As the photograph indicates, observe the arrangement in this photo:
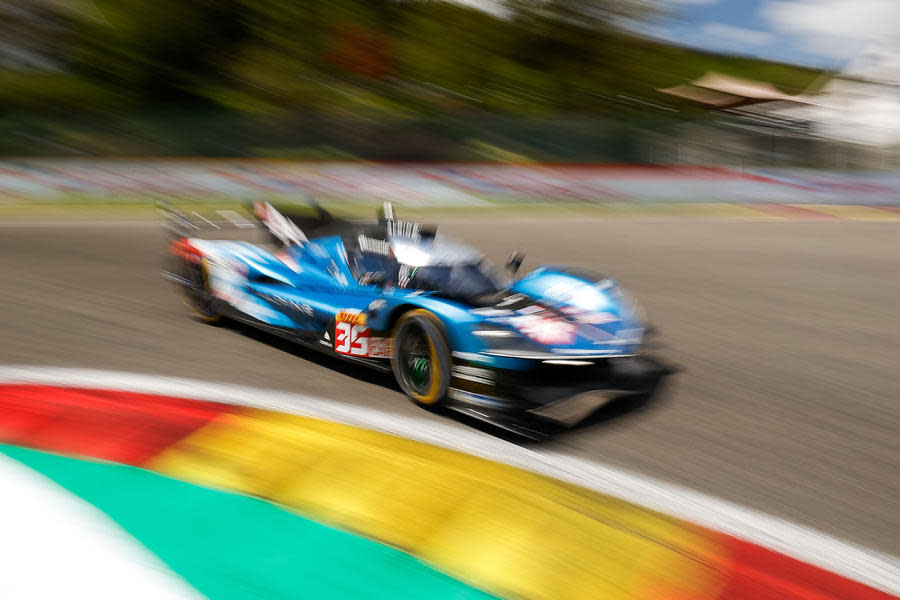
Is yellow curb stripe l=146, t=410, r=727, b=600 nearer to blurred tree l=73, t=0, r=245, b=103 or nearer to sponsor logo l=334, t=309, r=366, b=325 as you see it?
sponsor logo l=334, t=309, r=366, b=325

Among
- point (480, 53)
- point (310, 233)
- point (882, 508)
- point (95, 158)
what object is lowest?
point (882, 508)

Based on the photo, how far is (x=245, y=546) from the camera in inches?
137

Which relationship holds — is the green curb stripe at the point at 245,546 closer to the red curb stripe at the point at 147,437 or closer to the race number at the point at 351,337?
the red curb stripe at the point at 147,437

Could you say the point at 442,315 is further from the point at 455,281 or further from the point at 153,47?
the point at 153,47

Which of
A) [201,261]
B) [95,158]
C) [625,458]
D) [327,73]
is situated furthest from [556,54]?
[625,458]

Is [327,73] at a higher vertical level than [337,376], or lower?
higher

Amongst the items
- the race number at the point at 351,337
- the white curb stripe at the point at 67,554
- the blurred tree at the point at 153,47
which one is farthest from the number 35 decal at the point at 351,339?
the blurred tree at the point at 153,47

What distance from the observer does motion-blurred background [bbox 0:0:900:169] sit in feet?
51.5

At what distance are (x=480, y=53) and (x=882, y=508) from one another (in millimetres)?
28657

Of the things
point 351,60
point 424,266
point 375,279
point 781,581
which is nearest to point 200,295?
point 375,279

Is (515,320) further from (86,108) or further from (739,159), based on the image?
(86,108)

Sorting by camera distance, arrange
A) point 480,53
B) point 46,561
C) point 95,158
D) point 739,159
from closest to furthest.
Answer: point 46,561 → point 95,158 → point 739,159 → point 480,53

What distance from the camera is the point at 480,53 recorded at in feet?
101

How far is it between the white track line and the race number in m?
0.35
